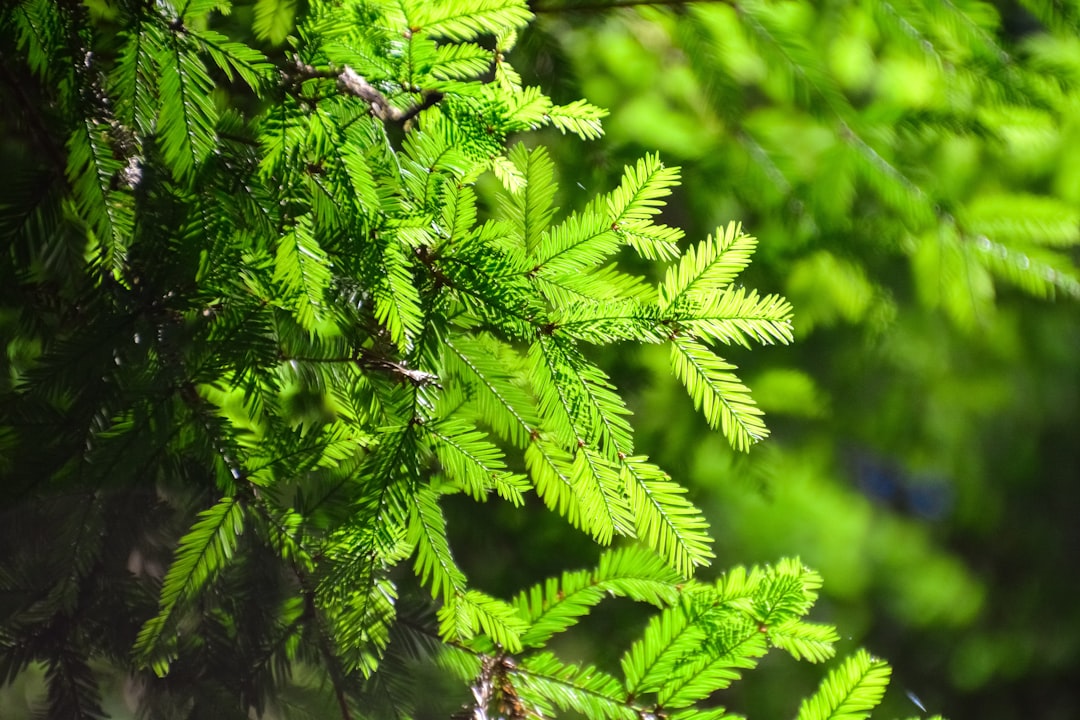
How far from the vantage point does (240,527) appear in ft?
2.23

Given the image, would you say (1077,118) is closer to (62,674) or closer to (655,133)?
(655,133)

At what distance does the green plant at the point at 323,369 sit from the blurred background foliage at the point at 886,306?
47cm

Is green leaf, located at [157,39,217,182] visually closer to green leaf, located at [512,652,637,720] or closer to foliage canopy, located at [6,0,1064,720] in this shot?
foliage canopy, located at [6,0,1064,720]

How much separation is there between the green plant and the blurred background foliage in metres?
0.47

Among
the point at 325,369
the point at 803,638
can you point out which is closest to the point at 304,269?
the point at 325,369

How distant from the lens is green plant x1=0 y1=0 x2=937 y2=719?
1.94 feet

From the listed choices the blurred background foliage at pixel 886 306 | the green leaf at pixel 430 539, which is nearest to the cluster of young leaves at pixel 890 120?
the blurred background foliage at pixel 886 306

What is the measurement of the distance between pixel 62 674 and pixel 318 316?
46 cm

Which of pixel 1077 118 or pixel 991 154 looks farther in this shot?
pixel 991 154

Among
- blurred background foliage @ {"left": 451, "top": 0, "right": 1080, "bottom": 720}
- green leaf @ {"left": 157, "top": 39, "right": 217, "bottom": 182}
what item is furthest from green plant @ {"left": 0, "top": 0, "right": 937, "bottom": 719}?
blurred background foliage @ {"left": 451, "top": 0, "right": 1080, "bottom": 720}

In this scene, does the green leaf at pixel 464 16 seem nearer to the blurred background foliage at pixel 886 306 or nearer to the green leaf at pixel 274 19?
the green leaf at pixel 274 19

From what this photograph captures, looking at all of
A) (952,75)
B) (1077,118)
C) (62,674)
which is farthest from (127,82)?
(1077,118)

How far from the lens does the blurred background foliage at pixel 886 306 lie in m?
1.16

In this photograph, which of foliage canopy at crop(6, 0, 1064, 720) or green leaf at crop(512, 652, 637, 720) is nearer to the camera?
foliage canopy at crop(6, 0, 1064, 720)
